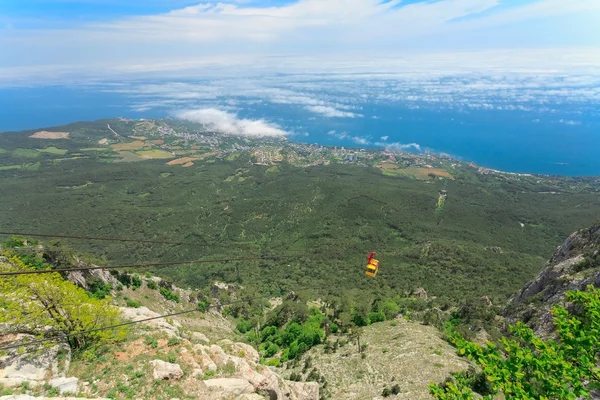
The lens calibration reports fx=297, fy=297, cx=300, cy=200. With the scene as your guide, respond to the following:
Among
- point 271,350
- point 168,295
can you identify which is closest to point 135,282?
point 168,295

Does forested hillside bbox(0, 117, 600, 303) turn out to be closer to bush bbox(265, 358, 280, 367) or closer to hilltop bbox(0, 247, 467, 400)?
hilltop bbox(0, 247, 467, 400)

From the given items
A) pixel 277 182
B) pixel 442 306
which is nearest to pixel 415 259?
pixel 442 306

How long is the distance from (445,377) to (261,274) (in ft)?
229

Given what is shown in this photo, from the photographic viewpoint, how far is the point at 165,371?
17.5 m

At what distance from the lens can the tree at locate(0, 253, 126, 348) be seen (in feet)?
58.3

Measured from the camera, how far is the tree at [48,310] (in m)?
17.8

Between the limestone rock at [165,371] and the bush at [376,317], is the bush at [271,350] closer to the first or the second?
the bush at [376,317]

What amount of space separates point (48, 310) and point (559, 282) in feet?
163

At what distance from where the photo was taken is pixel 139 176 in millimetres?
198000

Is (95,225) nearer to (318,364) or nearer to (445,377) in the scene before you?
(318,364)

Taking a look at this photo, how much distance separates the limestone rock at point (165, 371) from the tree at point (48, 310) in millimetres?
4035

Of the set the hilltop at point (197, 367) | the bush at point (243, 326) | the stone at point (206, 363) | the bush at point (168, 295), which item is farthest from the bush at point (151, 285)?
the stone at point (206, 363)

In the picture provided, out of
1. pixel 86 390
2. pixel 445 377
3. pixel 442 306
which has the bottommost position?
pixel 442 306

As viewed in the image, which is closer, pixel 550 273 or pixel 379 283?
pixel 550 273
